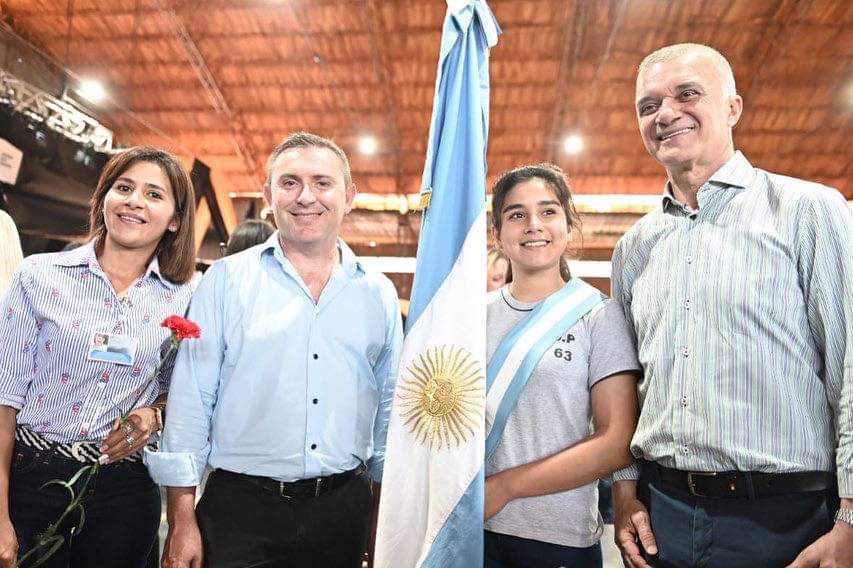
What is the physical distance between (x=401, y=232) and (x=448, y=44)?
1214 cm

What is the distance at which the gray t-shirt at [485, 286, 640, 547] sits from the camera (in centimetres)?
146

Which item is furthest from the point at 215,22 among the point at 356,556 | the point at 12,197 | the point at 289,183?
the point at 356,556

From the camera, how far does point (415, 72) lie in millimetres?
10766

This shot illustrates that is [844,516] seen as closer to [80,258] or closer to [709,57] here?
[709,57]

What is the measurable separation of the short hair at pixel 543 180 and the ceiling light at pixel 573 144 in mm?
10898

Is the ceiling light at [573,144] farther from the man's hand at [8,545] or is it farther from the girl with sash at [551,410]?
the man's hand at [8,545]

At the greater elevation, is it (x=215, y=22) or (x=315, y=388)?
(x=215, y=22)

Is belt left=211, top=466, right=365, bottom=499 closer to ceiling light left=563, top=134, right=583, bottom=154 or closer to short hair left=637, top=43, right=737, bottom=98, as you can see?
short hair left=637, top=43, right=737, bottom=98

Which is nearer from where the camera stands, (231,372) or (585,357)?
(585,357)

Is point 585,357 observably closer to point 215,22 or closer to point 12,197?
point 12,197

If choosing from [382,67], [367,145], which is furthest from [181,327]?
[367,145]

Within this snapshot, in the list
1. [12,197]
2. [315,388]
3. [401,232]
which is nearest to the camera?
[315,388]

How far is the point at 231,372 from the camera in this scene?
5.47ft

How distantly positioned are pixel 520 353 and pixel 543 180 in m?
Answer: 0.52
